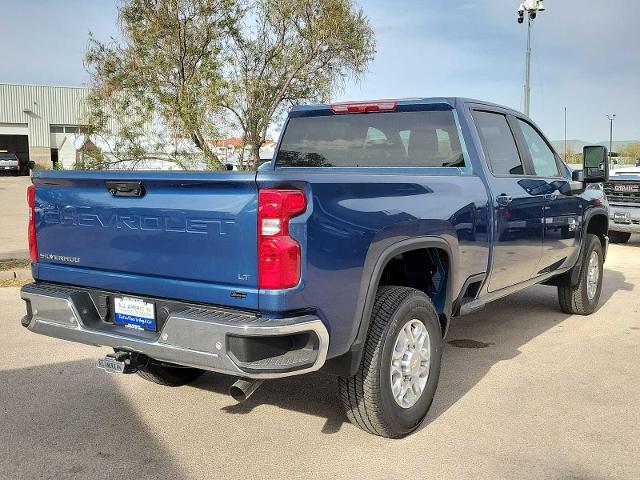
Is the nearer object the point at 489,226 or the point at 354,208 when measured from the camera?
the point at 354,208

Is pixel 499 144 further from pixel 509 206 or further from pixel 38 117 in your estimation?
pixel 38 117

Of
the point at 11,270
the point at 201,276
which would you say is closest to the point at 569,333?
the point at 201,276

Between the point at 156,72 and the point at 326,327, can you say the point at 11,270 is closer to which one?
the point at 156,72

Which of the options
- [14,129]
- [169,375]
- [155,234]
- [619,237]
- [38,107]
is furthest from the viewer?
[38,107]

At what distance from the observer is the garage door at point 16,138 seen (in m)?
52.6

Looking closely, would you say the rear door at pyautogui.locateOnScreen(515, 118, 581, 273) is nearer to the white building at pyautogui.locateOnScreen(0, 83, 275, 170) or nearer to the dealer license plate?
the dealer license plate

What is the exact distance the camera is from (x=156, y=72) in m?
12.0

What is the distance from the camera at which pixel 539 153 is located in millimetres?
5895

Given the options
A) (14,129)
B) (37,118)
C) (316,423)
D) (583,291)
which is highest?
(37,118)

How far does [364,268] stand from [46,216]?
1.87m

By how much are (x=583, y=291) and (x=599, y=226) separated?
31.3 inches

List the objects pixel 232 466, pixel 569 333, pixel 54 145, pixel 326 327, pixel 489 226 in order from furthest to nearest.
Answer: pixel 54 145 < pixel 569 333 < pixel 489 226 < pixel 232 466 < pixel 326 327

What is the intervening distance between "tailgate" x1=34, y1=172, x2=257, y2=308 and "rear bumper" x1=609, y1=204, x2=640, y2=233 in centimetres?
1088

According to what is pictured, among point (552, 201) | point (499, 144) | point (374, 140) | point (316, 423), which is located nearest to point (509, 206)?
point (499, 144)
